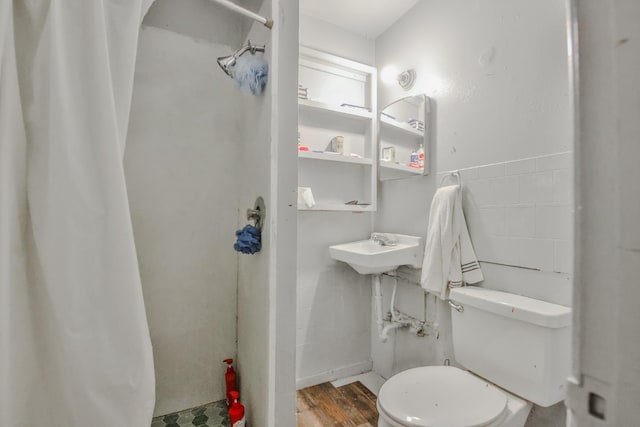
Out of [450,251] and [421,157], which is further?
[421,157]

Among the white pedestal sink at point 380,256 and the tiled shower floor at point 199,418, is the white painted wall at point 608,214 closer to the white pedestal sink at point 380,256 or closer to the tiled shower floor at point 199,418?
the tiled shower floor at point 199,418

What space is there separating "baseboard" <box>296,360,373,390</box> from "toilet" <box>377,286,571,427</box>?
2.87 ft

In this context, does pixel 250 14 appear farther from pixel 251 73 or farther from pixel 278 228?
pixel 278 228

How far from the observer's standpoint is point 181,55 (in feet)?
3.86

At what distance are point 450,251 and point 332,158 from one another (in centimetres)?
90

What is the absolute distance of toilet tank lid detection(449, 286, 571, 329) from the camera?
3.45ft

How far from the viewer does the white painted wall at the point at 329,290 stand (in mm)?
1935

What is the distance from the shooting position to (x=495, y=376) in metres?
1.22

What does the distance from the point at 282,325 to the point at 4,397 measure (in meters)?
0.63

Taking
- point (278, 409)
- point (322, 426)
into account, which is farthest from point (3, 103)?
point (322, 426)

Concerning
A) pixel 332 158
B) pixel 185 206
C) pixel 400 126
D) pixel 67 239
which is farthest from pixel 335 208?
pixel 67 239

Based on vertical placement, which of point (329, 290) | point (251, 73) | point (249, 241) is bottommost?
point (329, 290)

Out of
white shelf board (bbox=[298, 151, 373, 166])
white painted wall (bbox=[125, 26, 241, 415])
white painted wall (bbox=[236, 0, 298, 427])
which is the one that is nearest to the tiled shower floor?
white painted wall (bbox=[125, 26, 241, 415])

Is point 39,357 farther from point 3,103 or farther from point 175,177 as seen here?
point 175,177
